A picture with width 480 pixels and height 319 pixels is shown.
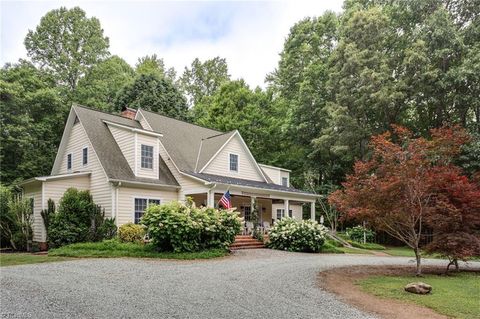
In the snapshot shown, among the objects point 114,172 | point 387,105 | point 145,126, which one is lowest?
point 114,172

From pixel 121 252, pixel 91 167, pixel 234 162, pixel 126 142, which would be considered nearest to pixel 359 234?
pixel 234 162

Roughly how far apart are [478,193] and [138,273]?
33.1 feet

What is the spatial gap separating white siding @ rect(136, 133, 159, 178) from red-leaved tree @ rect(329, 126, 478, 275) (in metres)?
9.78

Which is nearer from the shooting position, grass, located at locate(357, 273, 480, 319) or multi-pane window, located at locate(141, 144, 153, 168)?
grass, located at locate(357, 273, 480, 319)

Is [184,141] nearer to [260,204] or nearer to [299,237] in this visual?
[260,204]

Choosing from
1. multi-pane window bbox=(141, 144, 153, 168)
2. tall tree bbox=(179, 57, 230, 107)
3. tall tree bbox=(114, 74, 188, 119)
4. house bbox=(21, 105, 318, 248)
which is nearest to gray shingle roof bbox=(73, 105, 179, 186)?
house bbox=(21, 105, 318, 248)

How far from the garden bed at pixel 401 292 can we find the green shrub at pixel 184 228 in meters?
4.86

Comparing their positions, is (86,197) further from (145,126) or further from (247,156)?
(247,156)

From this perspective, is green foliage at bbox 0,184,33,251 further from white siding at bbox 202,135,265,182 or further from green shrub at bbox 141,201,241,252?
white siding at bbox 202,135,265,182

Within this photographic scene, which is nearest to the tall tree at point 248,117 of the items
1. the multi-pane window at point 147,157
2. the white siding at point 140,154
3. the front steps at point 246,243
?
the white siding at point 140,154

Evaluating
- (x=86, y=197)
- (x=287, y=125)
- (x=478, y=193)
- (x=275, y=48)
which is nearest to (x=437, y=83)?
A: (x=287, y=125)

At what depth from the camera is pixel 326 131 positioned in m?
27.3

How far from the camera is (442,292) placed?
7.88m

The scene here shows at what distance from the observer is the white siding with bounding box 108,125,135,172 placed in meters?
17.1
